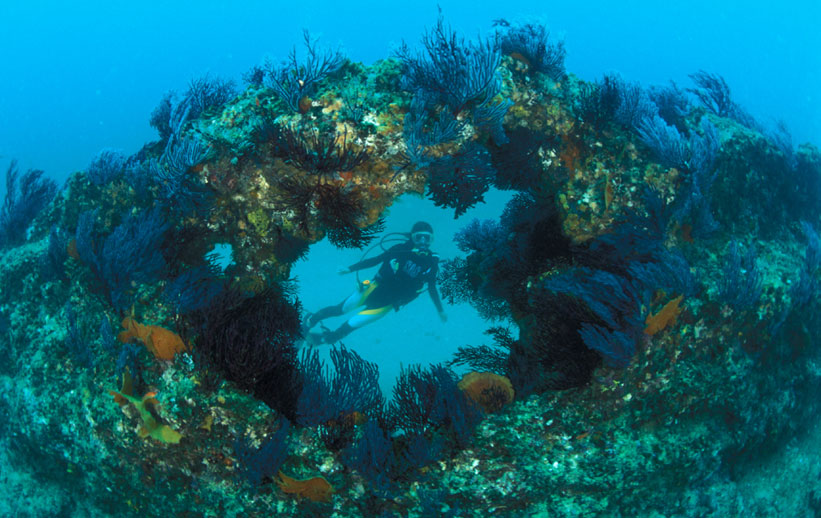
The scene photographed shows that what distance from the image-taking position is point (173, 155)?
3.89 metres

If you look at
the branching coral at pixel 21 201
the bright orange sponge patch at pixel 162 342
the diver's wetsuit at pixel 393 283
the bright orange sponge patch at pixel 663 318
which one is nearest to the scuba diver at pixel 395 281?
the diver's wetsuit at pixel 393 283

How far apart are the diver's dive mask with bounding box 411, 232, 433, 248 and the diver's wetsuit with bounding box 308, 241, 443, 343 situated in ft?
0.51

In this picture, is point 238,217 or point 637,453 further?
point 238,217

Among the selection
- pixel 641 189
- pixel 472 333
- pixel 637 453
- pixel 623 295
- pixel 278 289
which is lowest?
pixel 637 453

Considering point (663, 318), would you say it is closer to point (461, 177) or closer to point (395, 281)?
point (461, 177)

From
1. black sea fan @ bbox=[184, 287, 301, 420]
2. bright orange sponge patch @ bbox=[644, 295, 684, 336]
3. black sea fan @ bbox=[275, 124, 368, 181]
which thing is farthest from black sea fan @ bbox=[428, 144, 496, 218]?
black sea fan @ bbox=[184, 287, 301, 420]

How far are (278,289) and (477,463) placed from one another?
265 cm

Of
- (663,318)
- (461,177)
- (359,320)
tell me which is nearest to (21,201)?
(461,177)

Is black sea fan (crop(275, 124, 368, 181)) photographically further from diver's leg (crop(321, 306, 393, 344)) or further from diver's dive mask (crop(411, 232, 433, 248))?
diver's leg (crop(321, 306, 393, 344))

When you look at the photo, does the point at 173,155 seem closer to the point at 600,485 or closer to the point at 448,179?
the point at 448,179

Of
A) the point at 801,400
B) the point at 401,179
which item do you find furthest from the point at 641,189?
the point at 801,400

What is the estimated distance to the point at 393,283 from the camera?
1238 cm

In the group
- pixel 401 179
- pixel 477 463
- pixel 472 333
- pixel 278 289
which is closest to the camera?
pixel 477 463

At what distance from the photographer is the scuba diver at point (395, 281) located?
1177 centimetres
